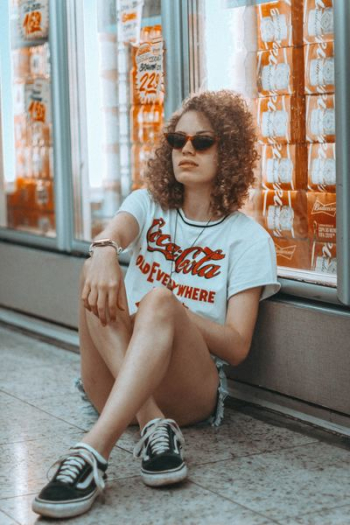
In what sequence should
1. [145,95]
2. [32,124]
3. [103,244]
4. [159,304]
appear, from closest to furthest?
[159,304] < [103,244] < [145,95] < [32,124]

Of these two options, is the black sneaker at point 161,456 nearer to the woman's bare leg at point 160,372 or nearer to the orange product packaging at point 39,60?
the woman's bare leg at point 160,372

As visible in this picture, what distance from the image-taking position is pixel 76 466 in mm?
2689

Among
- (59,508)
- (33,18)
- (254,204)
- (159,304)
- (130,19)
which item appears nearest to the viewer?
(59,508)

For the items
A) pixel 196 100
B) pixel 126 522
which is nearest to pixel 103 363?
pixel 126 522

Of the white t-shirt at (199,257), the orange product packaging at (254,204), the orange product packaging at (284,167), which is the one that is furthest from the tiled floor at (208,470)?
the orange product packaging at (284,167)

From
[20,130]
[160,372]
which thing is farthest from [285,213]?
[20,130]

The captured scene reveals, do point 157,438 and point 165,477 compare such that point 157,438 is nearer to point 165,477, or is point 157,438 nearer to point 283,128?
point 165,477

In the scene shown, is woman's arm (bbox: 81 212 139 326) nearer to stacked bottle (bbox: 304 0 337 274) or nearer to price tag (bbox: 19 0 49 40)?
stacked bottle (bbox: 304 0 337 274)

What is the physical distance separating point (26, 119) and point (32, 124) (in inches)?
3.6

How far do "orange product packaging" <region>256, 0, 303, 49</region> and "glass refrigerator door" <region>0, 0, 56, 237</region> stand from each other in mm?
1946

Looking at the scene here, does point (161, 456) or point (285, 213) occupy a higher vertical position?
point (285, 213)

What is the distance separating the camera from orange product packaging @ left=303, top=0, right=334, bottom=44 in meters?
3.60

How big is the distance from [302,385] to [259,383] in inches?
10.3

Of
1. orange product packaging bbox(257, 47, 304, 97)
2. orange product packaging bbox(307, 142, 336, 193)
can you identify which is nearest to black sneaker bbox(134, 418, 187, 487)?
orange product packaging bbox(307, 142, 336, 193)
